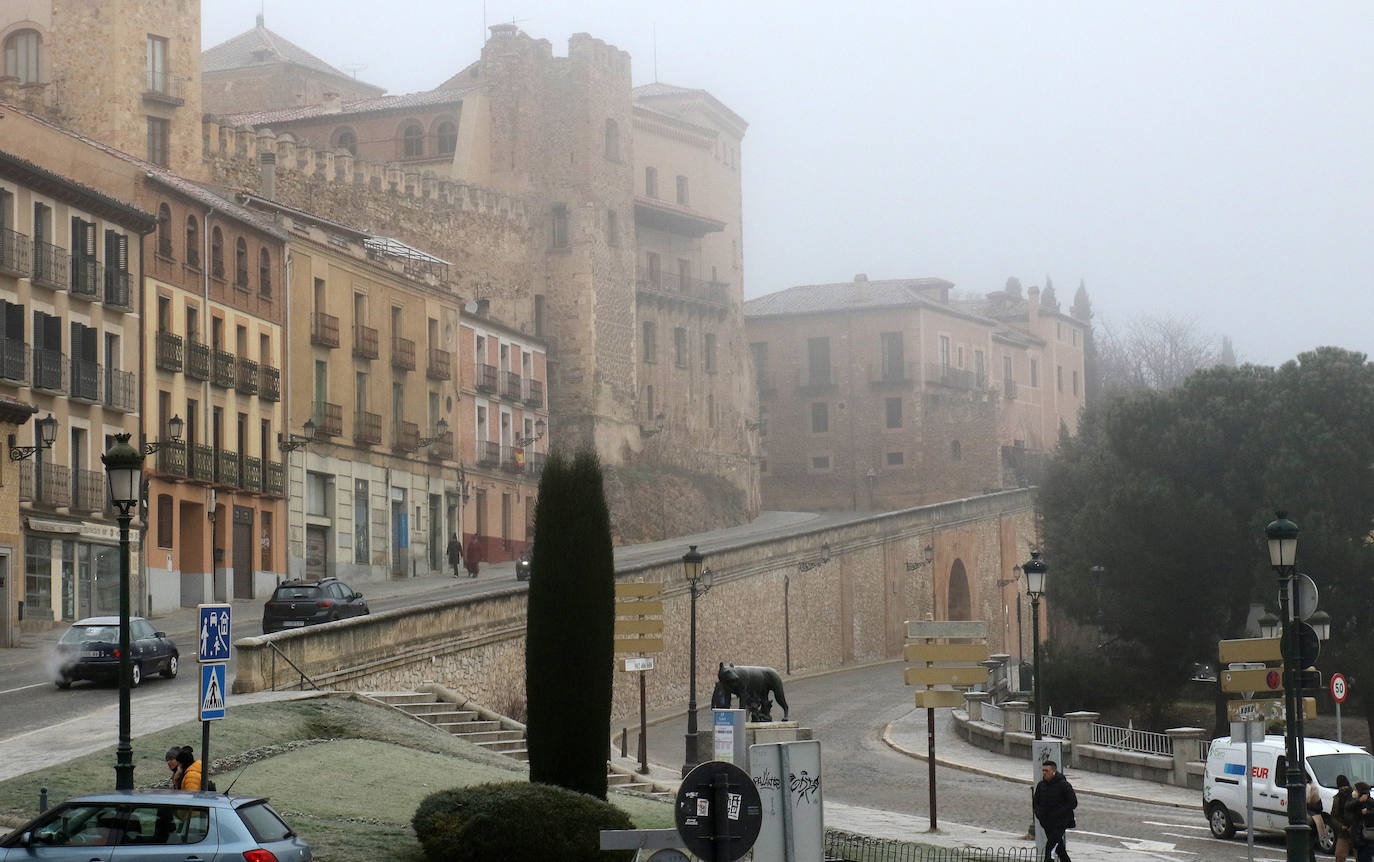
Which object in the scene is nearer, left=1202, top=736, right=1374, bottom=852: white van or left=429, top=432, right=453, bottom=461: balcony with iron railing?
left=1202, top=736, right=1374, bottom=852: white van

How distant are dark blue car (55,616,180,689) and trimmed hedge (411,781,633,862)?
14677 millimetres

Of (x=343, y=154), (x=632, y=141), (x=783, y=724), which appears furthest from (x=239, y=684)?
(x=632, y=141)

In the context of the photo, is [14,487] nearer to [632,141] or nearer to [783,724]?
[783,724]

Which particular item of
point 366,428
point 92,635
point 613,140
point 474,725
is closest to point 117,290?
point 366,428

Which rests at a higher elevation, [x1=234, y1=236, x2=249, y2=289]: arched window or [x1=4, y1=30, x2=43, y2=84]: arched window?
[x1=4, y1=30, x2=43, y2=84]: arched window

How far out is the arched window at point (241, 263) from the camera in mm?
53562

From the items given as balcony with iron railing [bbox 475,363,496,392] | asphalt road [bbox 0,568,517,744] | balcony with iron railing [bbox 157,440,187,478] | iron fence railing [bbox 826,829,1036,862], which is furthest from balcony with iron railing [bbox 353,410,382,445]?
iron fence railing [bbox 826,829,1036,862]

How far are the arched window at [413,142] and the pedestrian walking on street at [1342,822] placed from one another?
197 feet

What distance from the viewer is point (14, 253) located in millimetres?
43375

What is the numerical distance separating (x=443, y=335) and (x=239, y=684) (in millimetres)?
36833

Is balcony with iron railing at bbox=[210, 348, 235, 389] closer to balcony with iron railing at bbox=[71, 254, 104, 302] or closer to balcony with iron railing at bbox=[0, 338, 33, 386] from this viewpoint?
balcony with iron railing at bbox=[71, 254, 104, 302]

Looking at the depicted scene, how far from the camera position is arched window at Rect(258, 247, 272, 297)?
54781 mm

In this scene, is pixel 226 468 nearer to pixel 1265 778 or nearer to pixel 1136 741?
pixel 1136 741

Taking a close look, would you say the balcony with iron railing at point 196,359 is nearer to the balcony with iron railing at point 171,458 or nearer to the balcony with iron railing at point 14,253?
the balcony with iron railing at point 171,458
